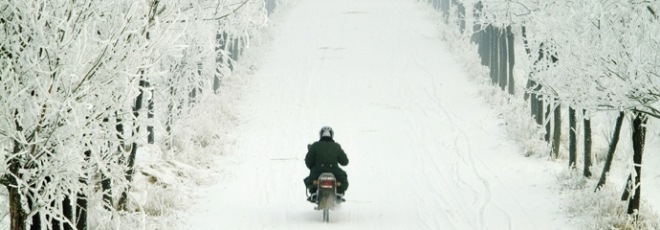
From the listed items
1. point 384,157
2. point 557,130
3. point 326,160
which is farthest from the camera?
point 384,157

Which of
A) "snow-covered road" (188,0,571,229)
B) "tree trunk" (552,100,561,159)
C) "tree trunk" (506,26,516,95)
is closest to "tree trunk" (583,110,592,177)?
"snow-covered road" (188,0,571,229)

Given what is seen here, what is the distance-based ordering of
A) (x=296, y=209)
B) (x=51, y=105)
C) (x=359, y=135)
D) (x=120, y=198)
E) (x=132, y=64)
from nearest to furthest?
(x=51, y=105)
(x=132, y=64)
(x=120, y=198)
(x=296, y=209)
(x=359, y=135)

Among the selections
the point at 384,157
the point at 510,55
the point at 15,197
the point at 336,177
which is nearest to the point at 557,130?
the point at 384,157

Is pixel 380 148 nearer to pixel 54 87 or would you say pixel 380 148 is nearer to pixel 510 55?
pixel 510 55

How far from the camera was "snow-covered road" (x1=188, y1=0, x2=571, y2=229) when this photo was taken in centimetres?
1228

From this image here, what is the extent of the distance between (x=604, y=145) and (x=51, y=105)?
17.0m

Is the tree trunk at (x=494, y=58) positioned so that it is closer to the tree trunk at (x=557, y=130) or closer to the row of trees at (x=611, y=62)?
the tree trunk at (x=557, y=130)

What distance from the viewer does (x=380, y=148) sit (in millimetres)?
19469

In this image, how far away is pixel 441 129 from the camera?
22109mm

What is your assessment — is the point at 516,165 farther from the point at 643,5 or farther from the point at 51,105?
the point at 51,105

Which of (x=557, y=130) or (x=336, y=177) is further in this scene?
(x=557, y=130)

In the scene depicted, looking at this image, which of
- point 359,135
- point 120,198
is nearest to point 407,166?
point 359,135

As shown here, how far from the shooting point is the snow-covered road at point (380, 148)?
12281 millimetres

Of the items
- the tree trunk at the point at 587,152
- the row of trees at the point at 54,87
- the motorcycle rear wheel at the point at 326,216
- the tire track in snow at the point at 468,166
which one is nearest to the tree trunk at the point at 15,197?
the row of trees at the point at 54,87
